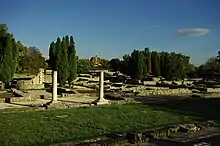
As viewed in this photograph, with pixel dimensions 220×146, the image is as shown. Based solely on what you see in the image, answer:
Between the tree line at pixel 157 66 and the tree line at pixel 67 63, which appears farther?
the tree line at pixel 157 66

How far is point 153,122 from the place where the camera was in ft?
53.0

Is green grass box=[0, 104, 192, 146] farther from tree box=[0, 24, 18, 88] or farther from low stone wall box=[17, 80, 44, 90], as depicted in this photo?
low stone wall box=[17, 80, 44, 90]

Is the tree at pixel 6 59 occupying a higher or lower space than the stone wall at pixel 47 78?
higher

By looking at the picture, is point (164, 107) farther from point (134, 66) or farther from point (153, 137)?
point (134, 66)

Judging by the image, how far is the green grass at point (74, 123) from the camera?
12008mm

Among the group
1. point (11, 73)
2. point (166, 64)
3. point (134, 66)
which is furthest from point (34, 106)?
point (166, 64)

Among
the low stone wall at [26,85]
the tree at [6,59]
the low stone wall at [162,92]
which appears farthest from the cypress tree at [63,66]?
the low stone wall at [162,92]

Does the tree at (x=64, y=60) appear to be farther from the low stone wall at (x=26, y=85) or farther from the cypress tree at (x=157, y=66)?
the cypress tree at (x=157, y=66)

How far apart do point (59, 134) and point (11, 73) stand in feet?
71.9

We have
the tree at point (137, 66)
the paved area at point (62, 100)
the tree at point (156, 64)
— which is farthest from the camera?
the tree at point (156, 64)

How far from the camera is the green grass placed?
39.4ft

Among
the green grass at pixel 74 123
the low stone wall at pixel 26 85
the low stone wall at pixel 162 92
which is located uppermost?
the low stone wall at pixel 26 85

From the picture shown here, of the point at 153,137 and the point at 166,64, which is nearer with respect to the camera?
the point at 153,137

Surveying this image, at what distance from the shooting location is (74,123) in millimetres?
15031
